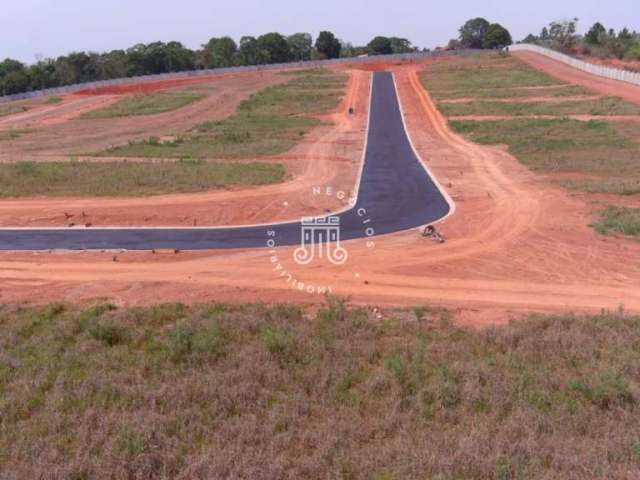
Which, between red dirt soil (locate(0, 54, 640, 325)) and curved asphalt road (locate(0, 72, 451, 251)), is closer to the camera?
red dirt soil (locate(0, 54, 640, 325))

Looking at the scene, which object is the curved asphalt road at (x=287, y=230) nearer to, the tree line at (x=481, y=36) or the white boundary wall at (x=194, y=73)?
the white boundary wall at (x=194, y=73)

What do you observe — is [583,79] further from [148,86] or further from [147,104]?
[148,86]

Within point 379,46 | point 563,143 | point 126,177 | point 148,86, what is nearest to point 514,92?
point 563,143

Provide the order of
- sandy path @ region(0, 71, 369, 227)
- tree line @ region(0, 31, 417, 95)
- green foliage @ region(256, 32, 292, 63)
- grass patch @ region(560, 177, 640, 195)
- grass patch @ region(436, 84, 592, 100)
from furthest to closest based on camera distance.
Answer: green foliage @ region(256, 32, 292, 63)
tree line @ region(0, 31, 417, 95)
grass patch @ region(436, 84, 592, 100)
grass patch @ region(560, 177, 640, 195)
sandy path @ region(0, 71, 369, 227)

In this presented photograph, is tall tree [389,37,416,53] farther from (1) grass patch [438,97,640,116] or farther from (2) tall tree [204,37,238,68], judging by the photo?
(1) grass patch [438,97,640,116]

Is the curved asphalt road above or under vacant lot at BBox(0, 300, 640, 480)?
above

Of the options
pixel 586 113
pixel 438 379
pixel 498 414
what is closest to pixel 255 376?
pixel 438 379

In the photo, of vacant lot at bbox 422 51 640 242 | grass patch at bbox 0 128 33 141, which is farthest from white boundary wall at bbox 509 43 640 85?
grass patch at bbox 0 128 33 141

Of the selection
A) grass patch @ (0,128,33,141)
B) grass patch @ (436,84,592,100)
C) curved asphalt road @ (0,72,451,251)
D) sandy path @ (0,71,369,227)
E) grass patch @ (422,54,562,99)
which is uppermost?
grass patch @ (422,54,562,99)
